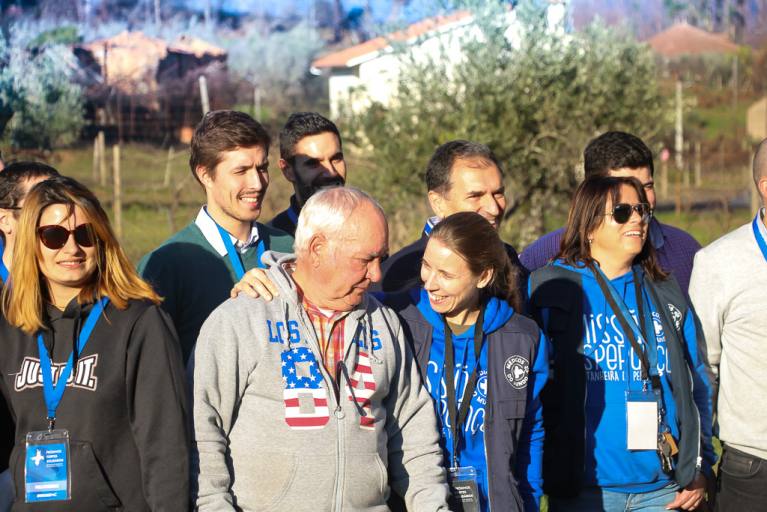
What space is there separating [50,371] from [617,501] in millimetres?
2336

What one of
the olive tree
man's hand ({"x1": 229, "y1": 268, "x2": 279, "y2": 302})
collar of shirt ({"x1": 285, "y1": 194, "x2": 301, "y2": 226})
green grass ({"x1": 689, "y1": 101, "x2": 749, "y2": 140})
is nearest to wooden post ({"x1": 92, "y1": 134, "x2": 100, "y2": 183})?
the olive tree

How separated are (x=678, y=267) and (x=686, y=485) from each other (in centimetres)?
129

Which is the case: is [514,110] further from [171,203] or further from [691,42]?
[691,42]

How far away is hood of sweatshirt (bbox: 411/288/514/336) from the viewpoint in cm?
384

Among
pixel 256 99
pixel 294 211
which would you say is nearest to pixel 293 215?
pixel 294 211

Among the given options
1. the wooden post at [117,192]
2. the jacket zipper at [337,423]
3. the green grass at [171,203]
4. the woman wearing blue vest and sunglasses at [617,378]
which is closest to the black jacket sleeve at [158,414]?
the jacket zipper at [337,423]

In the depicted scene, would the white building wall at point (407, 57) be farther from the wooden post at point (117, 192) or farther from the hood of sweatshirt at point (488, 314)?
the hood of sweatshirt at point (488, 314)

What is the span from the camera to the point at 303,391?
131 inches

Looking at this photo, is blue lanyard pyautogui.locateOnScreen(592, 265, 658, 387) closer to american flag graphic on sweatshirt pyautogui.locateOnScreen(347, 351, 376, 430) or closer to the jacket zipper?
american flag graphic on sweatshirt pyautogui.locateOnScreen(347, 351, 376, 430)

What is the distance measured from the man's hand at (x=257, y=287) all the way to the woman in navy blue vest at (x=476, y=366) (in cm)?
63

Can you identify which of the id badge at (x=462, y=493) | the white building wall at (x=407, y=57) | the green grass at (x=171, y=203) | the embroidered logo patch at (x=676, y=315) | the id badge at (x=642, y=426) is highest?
the white building wall at (x=407, y=57)

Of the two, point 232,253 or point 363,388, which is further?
point 232,253

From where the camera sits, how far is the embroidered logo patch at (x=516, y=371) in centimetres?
378

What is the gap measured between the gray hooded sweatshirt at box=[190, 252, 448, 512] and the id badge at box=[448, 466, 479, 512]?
1.13ft
